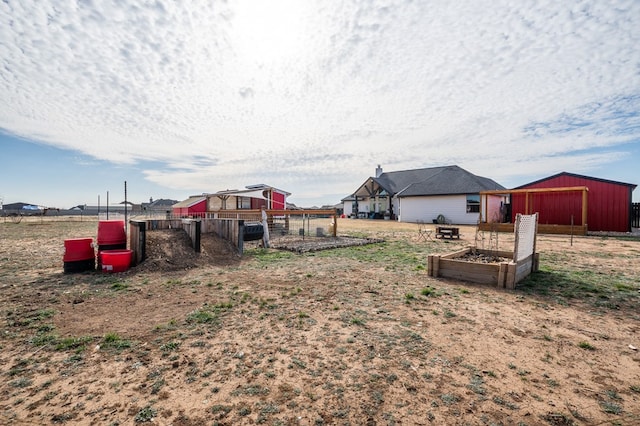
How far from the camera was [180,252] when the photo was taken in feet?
28.6

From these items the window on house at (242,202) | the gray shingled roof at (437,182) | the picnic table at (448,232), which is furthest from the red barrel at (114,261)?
the gray shingled roof at (437,182)

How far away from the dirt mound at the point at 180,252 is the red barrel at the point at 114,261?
357 mm

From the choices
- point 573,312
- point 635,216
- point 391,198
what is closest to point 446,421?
point 573,312

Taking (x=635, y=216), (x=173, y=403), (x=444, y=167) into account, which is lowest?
(x=173, y=403)

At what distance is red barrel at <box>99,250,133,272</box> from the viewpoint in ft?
24.4

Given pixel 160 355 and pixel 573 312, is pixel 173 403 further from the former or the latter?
pixel 573 312

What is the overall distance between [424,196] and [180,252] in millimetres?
25481

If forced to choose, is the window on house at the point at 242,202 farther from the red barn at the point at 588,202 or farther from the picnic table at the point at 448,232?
the red barn at the point at 588,202

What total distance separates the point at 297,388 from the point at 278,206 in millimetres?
24474

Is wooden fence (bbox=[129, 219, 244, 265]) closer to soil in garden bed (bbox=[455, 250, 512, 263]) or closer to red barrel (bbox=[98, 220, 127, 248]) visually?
red barrel (bbox=[98, 220, 127, 248])

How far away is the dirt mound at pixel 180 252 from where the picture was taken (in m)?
8.03

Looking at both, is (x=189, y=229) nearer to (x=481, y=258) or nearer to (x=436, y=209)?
(x=481, y=258)

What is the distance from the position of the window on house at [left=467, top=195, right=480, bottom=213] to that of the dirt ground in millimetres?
20881

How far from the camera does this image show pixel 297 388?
280cm
